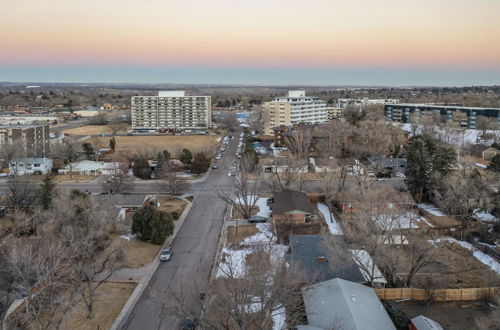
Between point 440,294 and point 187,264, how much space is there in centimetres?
1038

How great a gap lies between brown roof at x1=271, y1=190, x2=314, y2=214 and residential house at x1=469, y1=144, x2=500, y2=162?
86.3ft

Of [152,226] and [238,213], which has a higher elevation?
[152,226]

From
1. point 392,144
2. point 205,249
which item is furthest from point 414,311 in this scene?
point 392,144

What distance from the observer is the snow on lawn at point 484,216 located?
24.3 metres

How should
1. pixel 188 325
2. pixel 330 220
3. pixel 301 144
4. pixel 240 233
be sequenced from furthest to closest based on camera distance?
pixel 301 144 < pixel 330 220 < pixel 240 233 < pixel 188 325

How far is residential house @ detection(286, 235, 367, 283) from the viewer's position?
15.9m

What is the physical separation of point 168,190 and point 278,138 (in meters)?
25.0

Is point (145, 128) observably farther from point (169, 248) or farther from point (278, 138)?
point (169, 248)

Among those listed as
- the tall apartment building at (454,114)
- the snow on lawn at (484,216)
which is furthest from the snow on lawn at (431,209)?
the tall apartment building at (454,114)

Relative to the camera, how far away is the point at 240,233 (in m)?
22.6

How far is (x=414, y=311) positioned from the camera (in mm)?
14867

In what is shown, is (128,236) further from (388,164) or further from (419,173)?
(388,164)

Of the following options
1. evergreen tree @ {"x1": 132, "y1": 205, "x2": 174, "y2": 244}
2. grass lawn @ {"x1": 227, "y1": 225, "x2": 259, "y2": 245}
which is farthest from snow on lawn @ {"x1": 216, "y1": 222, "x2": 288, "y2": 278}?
evergreen tree @ {"x1": 132, "y1": 205, "x2": 174, "y2": 244}

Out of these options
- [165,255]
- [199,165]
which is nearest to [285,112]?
[199,165]
